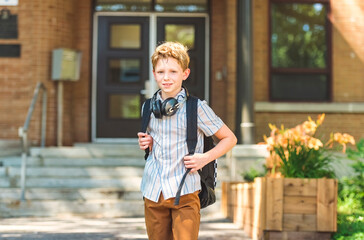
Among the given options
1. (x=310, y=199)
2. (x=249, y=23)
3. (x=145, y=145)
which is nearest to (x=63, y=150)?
(x=249, y=23)

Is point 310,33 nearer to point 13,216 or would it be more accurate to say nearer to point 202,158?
point 13,216

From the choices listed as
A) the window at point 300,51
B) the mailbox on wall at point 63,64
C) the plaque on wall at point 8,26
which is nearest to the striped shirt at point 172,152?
the mailbox on wall at point 63,64

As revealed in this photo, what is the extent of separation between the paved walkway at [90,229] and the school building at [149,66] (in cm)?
274

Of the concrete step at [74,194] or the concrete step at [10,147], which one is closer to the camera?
the concrete step at [74,194]

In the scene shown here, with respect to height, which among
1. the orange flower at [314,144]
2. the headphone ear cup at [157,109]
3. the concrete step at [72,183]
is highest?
the headphone ear cup at [157,109]

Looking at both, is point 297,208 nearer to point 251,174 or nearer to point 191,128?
point 251,174

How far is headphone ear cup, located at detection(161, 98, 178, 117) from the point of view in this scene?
3012mm

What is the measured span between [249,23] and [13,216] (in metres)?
4.38

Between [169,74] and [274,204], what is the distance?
8.70ft

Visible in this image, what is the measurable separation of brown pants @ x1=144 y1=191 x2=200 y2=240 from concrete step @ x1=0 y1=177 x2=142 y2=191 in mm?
4972

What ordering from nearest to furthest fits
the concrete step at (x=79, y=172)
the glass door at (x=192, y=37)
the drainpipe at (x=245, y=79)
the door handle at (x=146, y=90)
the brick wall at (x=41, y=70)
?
1. the concrete step at (x=79, y=172)
2. the drainpipe at (x=245, y=79)
3. the brick wall at (x=41, y=70)
4. the door handle at (x=146, y=90)
5. the glass door at (x=192, y=37)

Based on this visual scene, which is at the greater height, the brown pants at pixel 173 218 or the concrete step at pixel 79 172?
the brown pants at pixel 173 218

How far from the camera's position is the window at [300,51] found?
32.8 feet

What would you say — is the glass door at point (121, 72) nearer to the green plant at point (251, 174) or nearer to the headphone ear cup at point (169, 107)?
the green plant at point (251, 174)
